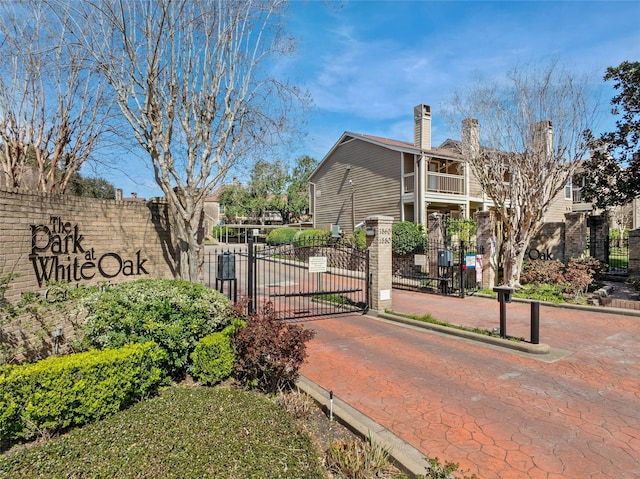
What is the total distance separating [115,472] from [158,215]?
605 cm

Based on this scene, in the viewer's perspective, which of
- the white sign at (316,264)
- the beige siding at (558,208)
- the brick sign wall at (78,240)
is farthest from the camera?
the beige siding at (558,208)

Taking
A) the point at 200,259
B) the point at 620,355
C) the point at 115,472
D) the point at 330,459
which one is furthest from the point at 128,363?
the point at 620,355

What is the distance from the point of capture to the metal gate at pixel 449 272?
12.5 metres

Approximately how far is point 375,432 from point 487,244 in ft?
37.4

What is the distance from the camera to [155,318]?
475 centimetres

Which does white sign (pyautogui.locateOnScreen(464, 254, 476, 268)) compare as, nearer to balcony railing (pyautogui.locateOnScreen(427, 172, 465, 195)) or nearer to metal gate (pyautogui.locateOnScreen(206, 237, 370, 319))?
metal gate (pyautogui.locateOnScreen(206, 237, 370, 319))

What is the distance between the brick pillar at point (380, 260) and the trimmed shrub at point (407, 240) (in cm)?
746

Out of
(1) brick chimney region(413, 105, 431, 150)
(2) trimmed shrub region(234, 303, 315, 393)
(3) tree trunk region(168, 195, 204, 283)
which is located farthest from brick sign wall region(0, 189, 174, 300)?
(1) brick chimney region(413, 105, 431, 150)

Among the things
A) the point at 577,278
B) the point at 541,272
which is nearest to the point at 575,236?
the point at 541,272

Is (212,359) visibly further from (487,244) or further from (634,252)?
(634,252)

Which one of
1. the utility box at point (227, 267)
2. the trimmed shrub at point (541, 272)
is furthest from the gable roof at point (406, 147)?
the utility box at point (227, 267)

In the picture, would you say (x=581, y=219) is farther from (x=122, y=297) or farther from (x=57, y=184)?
(x=57, y=184)

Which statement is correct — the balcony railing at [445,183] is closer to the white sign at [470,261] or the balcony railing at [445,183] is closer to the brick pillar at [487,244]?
the brick pillar at [487,244]

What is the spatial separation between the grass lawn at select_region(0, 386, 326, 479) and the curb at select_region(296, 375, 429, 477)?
22.4 inches
